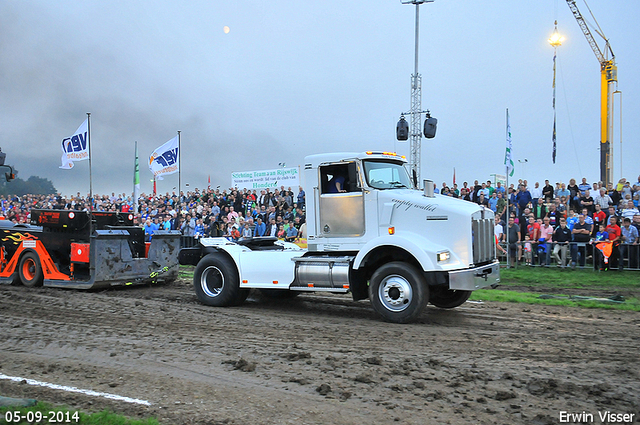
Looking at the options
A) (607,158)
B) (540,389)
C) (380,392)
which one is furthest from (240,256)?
(607,158)

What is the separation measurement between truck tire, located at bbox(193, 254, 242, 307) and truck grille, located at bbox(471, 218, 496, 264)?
14.9 feet

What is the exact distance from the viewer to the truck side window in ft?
28.6

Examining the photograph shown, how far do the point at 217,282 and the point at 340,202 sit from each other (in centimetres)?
309

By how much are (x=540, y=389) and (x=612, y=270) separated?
11839 millimetres

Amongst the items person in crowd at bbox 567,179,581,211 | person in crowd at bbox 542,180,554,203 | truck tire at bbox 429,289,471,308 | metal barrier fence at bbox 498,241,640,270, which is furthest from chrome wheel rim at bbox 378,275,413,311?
person in crowd at bbox 542,180,554,203

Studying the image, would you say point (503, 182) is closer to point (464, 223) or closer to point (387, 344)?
point (464, 223)

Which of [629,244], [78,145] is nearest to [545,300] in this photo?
[629,244]

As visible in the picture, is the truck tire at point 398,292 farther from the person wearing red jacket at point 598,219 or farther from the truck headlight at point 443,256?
the person wearing red jacket at point 598,219

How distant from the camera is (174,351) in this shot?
6227 millimetres

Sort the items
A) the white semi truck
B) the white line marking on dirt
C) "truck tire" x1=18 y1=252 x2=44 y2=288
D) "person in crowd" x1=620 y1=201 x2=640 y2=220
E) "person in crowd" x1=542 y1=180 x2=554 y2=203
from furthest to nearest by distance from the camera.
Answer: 1. "person in crowd" x1=542 y1=180 x2=554 y2=203
2. "person in crowd" x1=620 y1=201 x2=640 y2=220
3. "truck tire" x1=18 y1=252 x2=44 y2=288
4. the white semi truck
5. the white line marking on dirt

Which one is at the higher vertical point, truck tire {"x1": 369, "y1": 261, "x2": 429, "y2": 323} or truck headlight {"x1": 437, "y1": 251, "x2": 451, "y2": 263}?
truck headlight {"x1": 437, "y1": 251, "x2": 451, "y2": 263}

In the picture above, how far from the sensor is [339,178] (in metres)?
8.95

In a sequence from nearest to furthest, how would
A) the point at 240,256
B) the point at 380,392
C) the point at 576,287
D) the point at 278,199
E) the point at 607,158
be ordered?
the point at 380,392
the point at 240,256
the point at 576,287
the point at 278,199
the point at 607,158

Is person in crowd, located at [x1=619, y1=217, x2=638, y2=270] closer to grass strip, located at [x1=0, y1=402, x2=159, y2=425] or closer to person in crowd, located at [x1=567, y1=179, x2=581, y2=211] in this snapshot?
person in crowd, located at [x1=567, y1=179, x2=581, y2=211]
